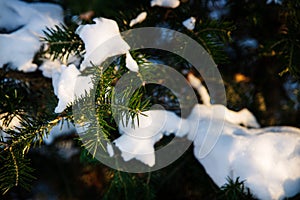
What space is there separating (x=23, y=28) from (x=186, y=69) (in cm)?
46

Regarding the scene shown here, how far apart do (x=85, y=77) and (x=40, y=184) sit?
0.69 meters

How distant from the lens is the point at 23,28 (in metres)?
0.81

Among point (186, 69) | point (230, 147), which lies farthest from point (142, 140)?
point (186, 69)

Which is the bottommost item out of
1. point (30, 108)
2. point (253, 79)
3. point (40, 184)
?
point (40, 184)

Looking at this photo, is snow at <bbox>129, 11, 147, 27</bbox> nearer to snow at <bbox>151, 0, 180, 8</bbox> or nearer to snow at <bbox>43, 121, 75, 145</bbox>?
snow at <bbox>151, 0, 180, 8</bbox>

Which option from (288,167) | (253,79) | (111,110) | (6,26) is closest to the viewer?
(111,110)

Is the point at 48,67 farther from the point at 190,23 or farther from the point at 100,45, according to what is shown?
the point at 190,23

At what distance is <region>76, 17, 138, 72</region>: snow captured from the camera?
58 cm

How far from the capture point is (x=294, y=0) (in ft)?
2.47

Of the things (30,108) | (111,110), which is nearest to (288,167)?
(111,110)

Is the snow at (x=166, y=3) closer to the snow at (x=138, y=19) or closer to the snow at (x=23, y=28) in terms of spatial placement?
the snow at (x=138, y=19)

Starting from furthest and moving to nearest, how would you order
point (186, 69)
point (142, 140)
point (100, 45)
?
1. point (186, 69)
2. point (142, 140)
3. point (100, 45)

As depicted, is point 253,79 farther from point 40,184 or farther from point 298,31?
point 40,184

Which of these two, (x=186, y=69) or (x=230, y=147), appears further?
(x=186, y=69)
